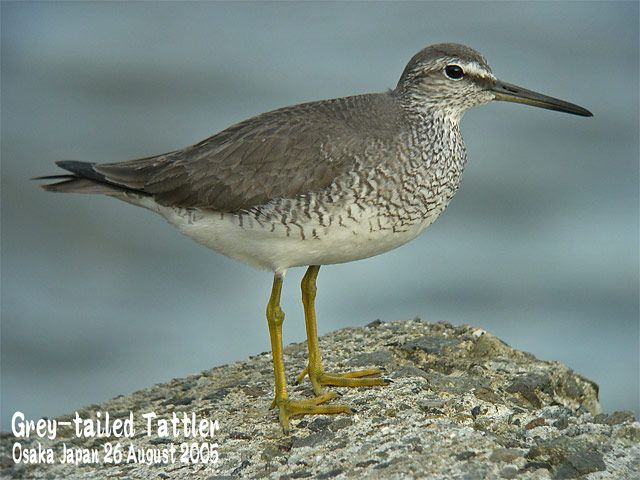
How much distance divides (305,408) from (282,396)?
0.22 metres

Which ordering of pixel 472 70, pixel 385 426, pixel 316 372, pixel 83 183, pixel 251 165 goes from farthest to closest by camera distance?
1. pixel 83 183
2. pixel 316 372
3. pixel 472 70
4. pixel 251 165
5. pixel 385 426

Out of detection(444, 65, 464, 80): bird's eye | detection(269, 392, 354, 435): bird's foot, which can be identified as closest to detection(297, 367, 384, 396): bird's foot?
detection(269, 392, 354, 435): bird's foot

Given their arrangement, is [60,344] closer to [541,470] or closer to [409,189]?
[409,189]

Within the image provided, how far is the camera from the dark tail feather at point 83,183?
22.7 feet

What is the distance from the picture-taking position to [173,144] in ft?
53.5

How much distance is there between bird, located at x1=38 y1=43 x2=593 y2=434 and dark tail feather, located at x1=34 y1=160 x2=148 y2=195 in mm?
13

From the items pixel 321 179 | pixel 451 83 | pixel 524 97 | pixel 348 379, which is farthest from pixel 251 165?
pixel 524 97

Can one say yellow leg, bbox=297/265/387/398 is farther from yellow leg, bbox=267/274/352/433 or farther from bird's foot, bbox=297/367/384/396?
yellow leg, bbox=267/274/352/433

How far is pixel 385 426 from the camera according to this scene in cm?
566

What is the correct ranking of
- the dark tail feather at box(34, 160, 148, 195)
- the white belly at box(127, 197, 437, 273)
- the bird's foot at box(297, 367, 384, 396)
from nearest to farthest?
the white belly at box(127, 197, 437, 273)
the bird's foot at box(297, 367, 384, 396)
the dark tail feather at box(34, 160, 148, 195)

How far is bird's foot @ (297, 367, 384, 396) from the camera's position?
21.5ft

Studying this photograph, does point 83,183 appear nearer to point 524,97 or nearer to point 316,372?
point 316,372

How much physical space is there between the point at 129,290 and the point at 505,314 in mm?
6176

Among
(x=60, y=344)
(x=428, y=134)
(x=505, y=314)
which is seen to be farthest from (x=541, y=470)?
(x=60, y=344)
